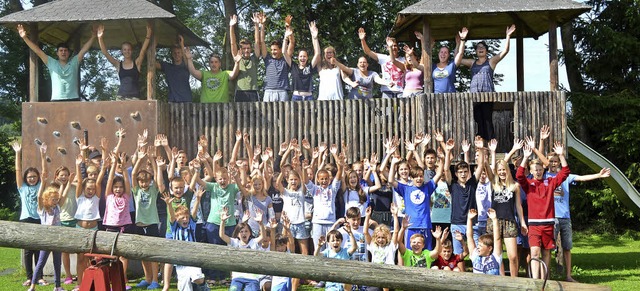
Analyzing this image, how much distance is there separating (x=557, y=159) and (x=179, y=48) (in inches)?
267

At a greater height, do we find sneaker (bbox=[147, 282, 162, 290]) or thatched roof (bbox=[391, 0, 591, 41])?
thatched roof (bbox=[391, 0, 591, 41])

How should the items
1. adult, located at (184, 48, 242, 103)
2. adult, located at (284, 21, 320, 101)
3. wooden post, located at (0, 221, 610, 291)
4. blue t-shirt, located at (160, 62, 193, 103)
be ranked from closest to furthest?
1. wooden post, located at (0, 221, 610, 291)
2. adult, located at (284, 21, 320, 101)
3. adult, located at (184, 48, 242, 103)
4. blue t-shirt, located at (160, 62, 193, 103)

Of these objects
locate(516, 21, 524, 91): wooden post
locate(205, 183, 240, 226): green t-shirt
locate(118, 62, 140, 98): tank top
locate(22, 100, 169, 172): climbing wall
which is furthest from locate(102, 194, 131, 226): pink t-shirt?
locate(516, 21, 524, 91): wooden post

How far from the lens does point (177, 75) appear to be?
52.0ft

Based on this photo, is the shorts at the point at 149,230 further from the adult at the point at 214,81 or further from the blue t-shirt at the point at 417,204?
the blue t-shirt at the point at 417,204

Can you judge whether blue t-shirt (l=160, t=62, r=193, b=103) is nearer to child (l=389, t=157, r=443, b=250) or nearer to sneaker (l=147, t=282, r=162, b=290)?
sneaker (l=147, t=282, r=162, b=290)

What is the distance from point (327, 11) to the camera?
75.4 ft

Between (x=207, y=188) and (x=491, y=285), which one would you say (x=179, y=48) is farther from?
(x=491, y=285)

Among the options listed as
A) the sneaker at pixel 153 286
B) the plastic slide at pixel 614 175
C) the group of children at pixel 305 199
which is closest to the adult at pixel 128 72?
the group of children at pixel 305 199

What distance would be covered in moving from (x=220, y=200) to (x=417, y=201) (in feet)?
9.32

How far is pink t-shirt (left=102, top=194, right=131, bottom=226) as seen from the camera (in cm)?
1259

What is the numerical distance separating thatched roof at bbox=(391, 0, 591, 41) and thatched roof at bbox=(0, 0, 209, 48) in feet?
13.9

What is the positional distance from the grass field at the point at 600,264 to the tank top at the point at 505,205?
1.87 meters

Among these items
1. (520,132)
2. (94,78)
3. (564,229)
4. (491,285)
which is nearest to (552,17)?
(520,132)
